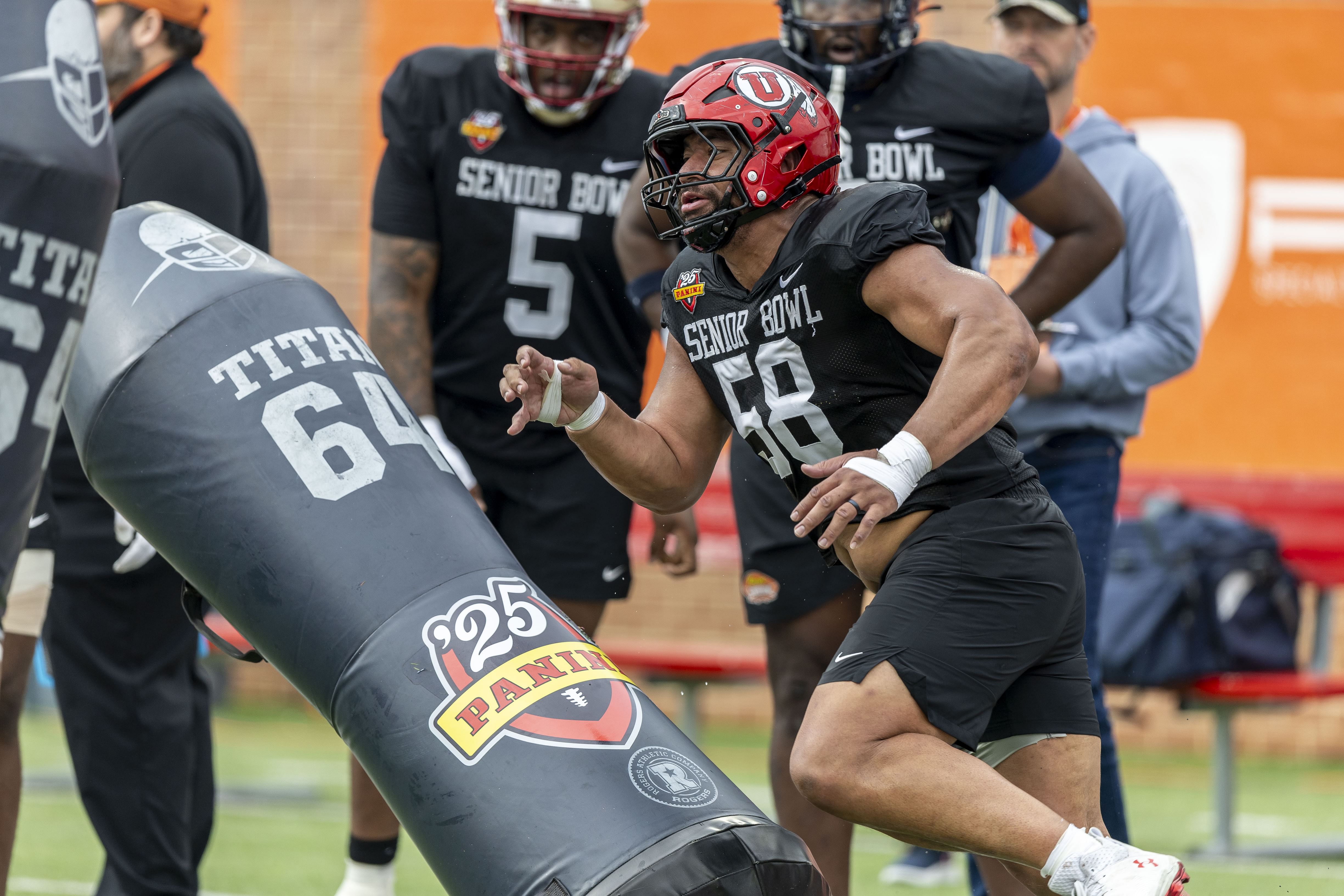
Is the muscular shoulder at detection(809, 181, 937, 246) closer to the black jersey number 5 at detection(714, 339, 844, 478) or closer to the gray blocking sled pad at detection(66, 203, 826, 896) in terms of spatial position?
the black jersey number 5 at detection(714, 339, 844, 478)

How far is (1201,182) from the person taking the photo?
852 centimetres

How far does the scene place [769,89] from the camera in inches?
130

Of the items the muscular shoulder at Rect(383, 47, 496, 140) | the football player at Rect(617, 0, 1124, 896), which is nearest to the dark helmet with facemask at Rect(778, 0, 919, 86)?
the football player at Rect(617, 0, 1124, 896)

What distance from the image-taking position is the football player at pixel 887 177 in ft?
13.1

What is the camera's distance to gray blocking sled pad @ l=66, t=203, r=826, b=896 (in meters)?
2.87

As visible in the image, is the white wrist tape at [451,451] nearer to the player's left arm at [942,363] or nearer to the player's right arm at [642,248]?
the player's right arm at [642,248]

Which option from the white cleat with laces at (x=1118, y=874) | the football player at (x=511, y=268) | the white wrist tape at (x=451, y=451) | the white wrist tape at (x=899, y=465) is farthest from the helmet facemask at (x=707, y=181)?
the white cleat with laces at (x=1118, y=874)

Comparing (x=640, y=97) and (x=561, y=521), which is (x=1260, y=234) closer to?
(x=640, y=97)

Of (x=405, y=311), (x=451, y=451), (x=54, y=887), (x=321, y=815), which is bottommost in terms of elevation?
(x=321, y=815)

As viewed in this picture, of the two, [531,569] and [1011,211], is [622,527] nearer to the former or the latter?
[531,569]

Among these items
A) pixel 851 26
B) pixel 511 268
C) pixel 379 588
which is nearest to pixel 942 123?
pixel 851 26

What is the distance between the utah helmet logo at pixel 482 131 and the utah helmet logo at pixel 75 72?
6.63ft

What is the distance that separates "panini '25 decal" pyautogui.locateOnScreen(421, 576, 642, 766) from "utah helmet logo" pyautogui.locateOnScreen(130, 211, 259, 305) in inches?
36.3

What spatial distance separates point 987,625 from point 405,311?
1.93 metres
